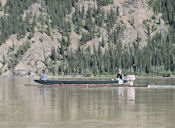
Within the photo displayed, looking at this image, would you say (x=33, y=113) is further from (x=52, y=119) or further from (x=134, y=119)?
(x=134, y=119)

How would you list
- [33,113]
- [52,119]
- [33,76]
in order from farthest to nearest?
[33,76], [33,113], [52,119]

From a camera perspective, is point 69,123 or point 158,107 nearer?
point 69,123

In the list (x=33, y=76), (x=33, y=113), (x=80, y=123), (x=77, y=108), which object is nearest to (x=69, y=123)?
(x=80, y=123)

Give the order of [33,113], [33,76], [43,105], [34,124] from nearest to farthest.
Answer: [34,124], [33,113], [43,105], [33,76]

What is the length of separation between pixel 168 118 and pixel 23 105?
56.2 ft

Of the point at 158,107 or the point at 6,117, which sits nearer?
the point at 6,117

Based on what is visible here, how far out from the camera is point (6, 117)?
1561 inches

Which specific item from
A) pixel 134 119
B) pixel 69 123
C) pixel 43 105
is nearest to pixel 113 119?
pixel 134 119

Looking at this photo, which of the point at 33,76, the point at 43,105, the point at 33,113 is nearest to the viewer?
the point at 33,113

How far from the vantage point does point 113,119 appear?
126ft

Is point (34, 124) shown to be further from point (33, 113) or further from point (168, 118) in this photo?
point (168, 118)

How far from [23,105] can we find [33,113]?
819cm

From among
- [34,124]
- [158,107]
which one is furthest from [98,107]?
[34,124]

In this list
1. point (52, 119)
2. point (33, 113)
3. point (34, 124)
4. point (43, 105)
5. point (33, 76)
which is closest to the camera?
point (34, 124)
